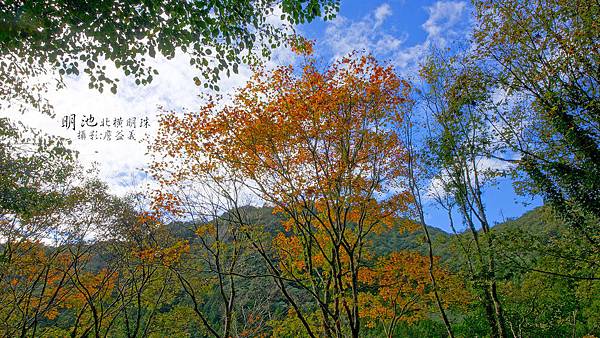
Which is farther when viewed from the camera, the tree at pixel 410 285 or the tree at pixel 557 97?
the tree at pixel 410 285

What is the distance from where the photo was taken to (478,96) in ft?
37.0

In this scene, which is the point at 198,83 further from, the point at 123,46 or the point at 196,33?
the point at 123,46

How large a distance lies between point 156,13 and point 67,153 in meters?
7.65

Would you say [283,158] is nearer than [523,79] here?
No

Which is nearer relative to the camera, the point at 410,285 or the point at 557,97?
the point at 557,97

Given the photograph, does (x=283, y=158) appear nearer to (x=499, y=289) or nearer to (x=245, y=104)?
(x=245, y=104)

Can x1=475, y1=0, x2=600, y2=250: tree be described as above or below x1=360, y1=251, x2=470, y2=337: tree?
above

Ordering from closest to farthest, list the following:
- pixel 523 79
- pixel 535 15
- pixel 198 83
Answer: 1. pixel 198 83
2. pixel 535 15
3. pixel 523 79

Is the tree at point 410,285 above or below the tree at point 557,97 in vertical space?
below

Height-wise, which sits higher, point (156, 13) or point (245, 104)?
point (245, 104)

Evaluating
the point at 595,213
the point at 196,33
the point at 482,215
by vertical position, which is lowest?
the point at 595,213

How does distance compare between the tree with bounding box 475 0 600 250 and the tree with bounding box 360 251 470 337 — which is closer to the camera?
the tree with bounding box 475 0 600 250

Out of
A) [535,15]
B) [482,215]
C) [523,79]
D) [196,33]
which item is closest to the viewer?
[196,33]

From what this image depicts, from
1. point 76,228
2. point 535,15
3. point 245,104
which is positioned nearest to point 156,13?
point 245,104
